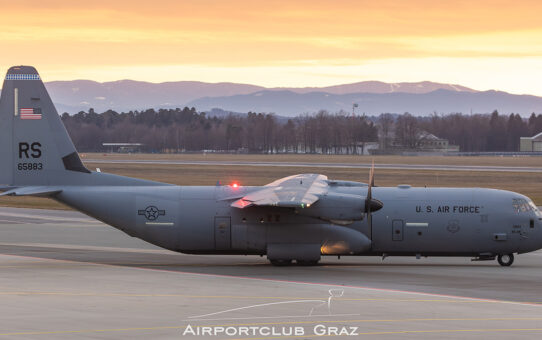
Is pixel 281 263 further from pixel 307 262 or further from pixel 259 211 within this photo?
pixel 259 211

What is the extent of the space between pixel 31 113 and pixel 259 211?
9.76 m

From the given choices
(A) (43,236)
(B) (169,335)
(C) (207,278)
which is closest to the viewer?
(B) (169,335)

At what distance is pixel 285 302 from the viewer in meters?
21.9

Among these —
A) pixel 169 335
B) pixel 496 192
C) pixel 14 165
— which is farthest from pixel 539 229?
pixel 14 165

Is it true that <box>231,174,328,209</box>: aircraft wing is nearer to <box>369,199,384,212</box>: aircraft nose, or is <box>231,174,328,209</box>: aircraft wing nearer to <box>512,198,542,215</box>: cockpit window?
<box>369,199,384,212</box>: aircraft nose

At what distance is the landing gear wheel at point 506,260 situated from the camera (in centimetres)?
3080

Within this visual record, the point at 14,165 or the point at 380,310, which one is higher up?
the point at 14,165

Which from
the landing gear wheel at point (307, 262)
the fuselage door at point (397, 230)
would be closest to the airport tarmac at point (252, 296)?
the landing gear wheel at point (307, 262)

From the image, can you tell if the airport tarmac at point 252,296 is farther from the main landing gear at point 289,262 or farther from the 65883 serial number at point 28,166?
the 65883 serial number at point 28,166

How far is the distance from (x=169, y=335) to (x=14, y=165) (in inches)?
645

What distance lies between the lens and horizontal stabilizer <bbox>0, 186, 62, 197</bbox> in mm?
30469

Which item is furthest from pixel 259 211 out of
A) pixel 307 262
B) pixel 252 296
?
pixel 252 296

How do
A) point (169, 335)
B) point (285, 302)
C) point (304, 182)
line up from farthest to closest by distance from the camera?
point (304, 182), point (285, 302), point (169, 335)

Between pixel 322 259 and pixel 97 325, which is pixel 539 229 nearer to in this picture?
pixel 322 259
